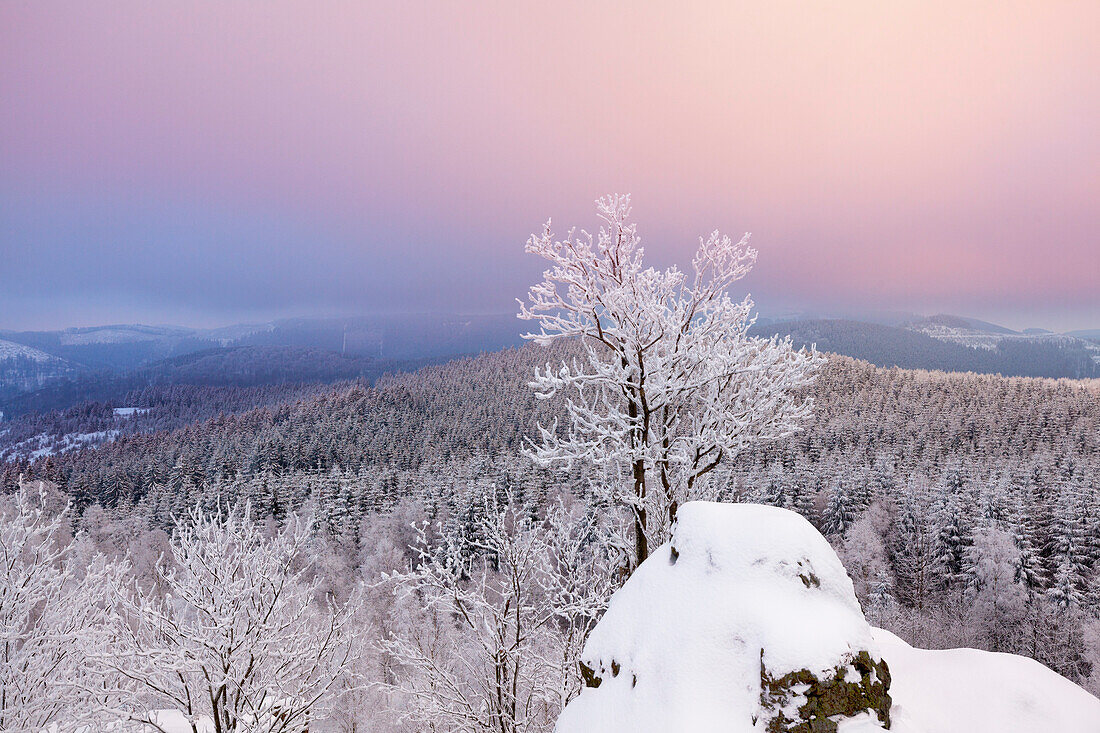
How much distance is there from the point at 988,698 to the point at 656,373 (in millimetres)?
5158

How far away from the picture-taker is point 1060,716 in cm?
473

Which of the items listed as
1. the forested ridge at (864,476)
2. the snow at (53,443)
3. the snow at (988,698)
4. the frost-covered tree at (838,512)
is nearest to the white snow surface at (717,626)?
the snow at (988,698)

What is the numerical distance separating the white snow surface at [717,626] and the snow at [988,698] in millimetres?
1146

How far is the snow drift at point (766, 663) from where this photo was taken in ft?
13.5

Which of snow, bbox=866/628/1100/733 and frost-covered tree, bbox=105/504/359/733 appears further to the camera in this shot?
frost-covered tree, bbox=105/504/359/733

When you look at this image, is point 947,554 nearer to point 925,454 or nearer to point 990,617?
point 990,617

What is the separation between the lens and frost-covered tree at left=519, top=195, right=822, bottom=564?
7.80 m

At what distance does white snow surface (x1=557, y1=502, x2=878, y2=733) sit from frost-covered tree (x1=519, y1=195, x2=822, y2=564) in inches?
98.4

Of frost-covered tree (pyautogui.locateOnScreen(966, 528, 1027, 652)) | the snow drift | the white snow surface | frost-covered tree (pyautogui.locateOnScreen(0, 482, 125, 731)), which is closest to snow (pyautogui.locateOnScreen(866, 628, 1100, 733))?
the snow drift

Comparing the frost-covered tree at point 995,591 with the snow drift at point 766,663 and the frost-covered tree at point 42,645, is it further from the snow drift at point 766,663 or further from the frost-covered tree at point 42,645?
the frost-covered tree at point 42,645

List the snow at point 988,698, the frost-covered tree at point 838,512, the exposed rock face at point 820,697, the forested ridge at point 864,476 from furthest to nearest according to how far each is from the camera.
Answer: the frost-covered tree at point 838,512 → the forested ridge at point 864,476 → the snow at point 988,698 → the exposed rock face at point 820,697

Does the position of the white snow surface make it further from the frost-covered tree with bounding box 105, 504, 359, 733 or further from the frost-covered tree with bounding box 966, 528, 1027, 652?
the frost-covered tree with bounding box 966, 528, 1027, 652

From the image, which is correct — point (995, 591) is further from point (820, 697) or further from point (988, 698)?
point (820, 697)

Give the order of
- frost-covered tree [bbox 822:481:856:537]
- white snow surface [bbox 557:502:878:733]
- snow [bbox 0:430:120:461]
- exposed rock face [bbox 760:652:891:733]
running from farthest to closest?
1. snow [bbox 0:430:120:461]
2. frost-covered tree [bbox 822:481:856:537]
3. white snow surface [bbox 557:502:878:733]
4. exposed rock face [bbox 760:652:891:733]
